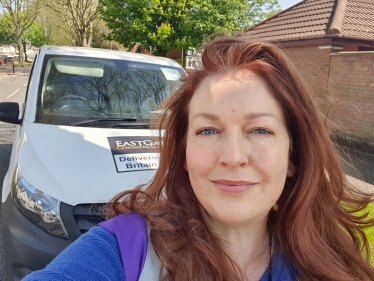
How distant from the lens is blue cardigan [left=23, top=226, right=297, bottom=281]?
109cm

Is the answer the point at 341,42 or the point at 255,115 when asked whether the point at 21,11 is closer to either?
the point at 341,42

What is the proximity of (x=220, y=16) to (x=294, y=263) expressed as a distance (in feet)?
49.9

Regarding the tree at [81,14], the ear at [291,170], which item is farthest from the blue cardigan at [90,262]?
the tree at [81,14]

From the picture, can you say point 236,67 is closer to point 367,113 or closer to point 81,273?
point 81,273

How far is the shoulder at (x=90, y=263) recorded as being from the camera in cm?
109

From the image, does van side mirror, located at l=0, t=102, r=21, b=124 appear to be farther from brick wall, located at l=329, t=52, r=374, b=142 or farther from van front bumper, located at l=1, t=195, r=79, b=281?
brick wall, located at l=329, t=52, r=374, b=142

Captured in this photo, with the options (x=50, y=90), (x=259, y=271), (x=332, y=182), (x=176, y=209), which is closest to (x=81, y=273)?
(x=176, y=209)

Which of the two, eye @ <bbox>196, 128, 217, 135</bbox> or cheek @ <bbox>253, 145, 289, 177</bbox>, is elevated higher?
eye @ <bbox>196, 128, 217, 135</bbox>

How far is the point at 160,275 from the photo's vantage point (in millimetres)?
1149

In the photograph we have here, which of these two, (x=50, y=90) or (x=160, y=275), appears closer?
(x=160, y=275)

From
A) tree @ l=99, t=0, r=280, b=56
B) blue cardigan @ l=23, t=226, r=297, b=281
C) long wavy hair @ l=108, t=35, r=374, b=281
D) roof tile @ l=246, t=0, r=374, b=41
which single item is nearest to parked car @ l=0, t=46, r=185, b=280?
long wavy hair @ l=108, t=35, r=374, b=281

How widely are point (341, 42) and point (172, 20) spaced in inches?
336

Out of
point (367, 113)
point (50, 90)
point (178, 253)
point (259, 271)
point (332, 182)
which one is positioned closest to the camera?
point (178, 253)

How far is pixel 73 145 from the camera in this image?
2.79 meters
